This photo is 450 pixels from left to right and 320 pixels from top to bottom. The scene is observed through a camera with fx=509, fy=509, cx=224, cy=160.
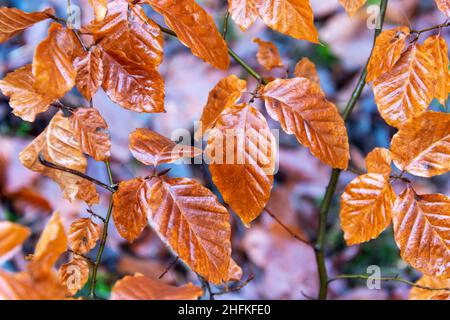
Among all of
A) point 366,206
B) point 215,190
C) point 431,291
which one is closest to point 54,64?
point 366,206

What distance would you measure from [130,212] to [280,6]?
0.20 m

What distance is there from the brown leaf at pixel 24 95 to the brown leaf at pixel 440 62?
1.06 feet

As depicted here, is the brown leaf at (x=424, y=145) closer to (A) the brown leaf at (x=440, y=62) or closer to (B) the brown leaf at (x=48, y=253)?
(A) the brown leaf at (x=440, y=62)

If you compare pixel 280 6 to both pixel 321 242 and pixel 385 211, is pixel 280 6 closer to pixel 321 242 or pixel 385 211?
pixel 385 211

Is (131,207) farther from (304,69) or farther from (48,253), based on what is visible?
(304,69)

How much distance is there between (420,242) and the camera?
42cm

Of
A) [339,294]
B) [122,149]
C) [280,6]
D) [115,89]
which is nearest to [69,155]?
[115,89]

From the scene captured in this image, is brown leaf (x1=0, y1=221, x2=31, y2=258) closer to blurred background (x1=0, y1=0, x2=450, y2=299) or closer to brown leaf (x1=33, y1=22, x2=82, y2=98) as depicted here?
brown leaf (x1=33, y1=22, x2=82, y2=98)

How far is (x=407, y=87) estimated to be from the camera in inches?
16.9

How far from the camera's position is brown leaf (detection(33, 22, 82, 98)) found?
1.10 feet

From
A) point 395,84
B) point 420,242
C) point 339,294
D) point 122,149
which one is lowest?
point 339,294

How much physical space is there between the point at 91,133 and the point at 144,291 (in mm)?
148

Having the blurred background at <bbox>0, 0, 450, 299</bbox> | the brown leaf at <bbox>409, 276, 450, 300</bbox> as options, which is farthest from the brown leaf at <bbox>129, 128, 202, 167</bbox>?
the blurred background at <bbox>0, 0, 450, 299</bbox>
